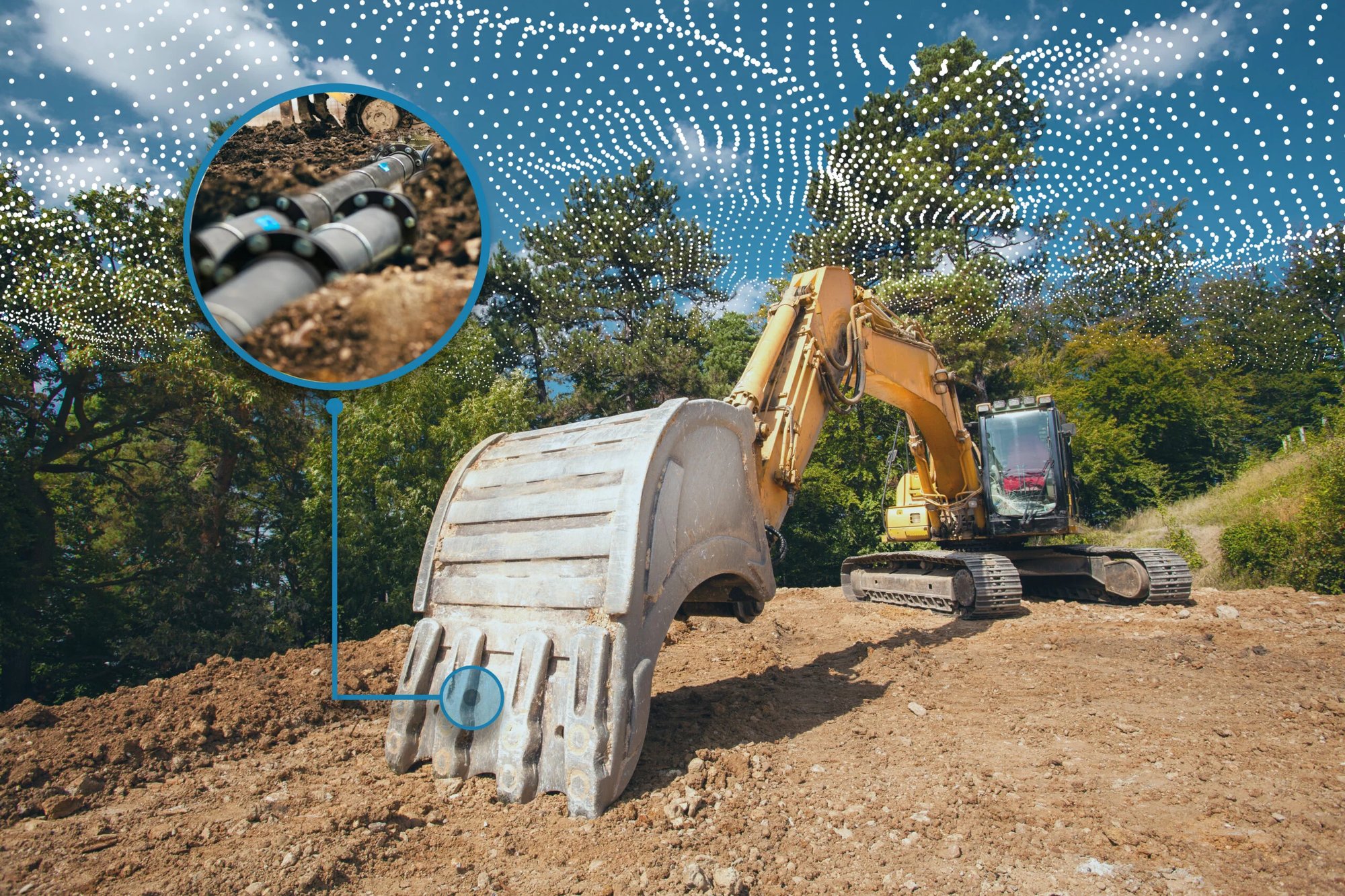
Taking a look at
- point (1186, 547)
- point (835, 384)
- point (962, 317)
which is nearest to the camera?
point (835, 384)

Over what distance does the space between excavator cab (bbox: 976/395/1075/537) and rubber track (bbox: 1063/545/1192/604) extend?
1.13 m

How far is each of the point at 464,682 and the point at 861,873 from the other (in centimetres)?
207

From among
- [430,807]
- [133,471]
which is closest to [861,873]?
[430,807]

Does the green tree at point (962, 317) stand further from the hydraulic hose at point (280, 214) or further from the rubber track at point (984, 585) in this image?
the hydraulic hose at point (280, 214)

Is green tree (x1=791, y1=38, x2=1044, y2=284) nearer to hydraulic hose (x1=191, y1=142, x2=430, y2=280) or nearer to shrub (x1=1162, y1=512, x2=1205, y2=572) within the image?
shrub (x1=1162, y1=512, x2=1205, y2=572)

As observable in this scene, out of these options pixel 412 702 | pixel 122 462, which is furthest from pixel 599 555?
pixel 122 462

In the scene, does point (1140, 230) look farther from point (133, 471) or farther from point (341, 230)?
point (341, 230)

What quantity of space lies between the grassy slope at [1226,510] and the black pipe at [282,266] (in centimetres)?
1494

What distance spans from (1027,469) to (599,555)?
7795 mm

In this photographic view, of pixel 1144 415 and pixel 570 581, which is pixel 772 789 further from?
pixel 1144 415

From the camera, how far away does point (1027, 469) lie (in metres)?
10.1

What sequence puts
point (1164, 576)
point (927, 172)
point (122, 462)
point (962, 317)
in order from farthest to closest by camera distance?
point (927, 172), point (962, 317), point (122, 462), point (1164, 576)

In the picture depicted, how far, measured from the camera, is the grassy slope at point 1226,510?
14419 mm

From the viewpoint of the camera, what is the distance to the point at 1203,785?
3.97 metres
